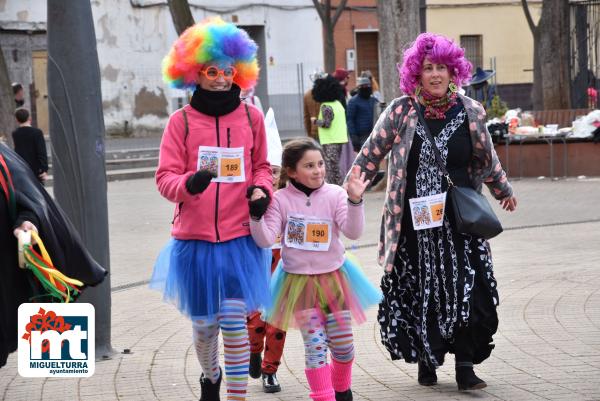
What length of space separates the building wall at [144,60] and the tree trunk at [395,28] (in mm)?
15693

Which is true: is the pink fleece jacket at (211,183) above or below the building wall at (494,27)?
below

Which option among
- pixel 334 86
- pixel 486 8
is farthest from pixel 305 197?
pixel 486 8

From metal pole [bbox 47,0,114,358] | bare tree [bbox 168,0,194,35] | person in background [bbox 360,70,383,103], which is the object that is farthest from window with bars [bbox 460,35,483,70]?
metal pole [bbox 47,0,114,358]

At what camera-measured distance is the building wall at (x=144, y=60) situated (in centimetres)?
3362

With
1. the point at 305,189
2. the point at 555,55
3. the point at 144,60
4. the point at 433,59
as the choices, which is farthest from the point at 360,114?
the point at 144,60

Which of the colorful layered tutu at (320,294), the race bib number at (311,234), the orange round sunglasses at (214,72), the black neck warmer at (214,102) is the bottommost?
the colorful layered tutu at (320,294)

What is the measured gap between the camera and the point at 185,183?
573cm

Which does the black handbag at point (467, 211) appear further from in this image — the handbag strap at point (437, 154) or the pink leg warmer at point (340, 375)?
the pink leg warmer at point (340, 375)

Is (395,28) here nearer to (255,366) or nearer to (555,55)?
(555,55)

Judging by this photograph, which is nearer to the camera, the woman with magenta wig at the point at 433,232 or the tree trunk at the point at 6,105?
the woman with magenta wig at the point at 433,232

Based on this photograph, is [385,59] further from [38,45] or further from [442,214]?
[38,45]

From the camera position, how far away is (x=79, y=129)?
301 inches

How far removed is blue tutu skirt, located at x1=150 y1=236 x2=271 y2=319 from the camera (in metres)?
5.91

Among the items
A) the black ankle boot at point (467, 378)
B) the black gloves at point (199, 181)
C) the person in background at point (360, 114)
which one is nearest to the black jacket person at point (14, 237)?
the black gloves at point (199, 181)
